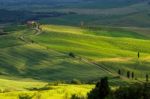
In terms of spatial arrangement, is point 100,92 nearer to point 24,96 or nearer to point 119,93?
point 119,93

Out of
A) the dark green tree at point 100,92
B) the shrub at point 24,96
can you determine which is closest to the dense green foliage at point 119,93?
the dark green tree at point 100,92

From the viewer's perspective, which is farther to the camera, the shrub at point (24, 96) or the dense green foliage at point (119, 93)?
the shrub at point (24, 96)

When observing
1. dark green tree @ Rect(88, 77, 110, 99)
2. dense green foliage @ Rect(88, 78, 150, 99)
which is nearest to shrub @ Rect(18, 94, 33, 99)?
dense green foliage @ Rect(88, 78, 150, 99)

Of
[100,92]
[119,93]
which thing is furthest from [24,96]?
[119,93]

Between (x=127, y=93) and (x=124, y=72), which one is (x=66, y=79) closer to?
(x=124, y=72)

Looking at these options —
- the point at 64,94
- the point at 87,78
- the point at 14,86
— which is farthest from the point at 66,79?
the point at 64,94

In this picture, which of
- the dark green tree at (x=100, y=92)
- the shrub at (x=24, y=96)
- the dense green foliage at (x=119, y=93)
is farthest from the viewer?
the shrub at (x=24, y=96)

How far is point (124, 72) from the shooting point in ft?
627

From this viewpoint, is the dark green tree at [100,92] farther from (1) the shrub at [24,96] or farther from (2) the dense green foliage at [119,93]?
(1) the shrub at [24,96]

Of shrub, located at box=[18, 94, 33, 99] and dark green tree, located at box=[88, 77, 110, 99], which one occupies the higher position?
dark green tree, located at box=[88, 77, 110, 99]

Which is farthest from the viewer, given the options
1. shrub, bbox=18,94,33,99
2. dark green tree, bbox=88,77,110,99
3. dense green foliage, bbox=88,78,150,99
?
shrub, bbox=18,94,33,99

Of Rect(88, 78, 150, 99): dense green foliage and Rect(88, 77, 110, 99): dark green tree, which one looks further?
Rect(88, 77, 110, 99): dark green tree

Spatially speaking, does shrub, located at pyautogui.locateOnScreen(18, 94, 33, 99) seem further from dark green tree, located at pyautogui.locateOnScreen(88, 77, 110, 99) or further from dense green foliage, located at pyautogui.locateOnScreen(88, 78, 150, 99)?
dark green tree, located at pyautogui.locateOnScreen(88, 77, 110, 99)

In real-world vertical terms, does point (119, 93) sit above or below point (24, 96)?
above
